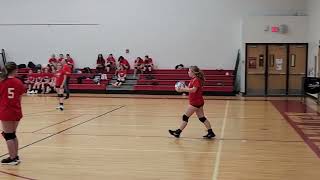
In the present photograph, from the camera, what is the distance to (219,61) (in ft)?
83.8

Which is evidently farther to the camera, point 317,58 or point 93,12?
point 93,12

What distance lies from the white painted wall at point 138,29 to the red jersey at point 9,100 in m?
18.6

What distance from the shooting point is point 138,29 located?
26.1 metres

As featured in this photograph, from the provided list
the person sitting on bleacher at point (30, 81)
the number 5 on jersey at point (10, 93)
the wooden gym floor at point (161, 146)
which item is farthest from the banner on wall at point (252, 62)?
the number 5 on jersey at point (10, 93)

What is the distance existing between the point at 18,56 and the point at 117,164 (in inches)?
839

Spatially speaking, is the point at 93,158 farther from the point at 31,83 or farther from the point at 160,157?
the point at 31,83

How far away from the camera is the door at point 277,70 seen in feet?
79.7

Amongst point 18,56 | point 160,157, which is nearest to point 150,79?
point 18,56

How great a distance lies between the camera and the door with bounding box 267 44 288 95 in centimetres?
2430

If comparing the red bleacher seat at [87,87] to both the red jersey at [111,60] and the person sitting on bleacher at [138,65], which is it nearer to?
the red jersey at [111,60]

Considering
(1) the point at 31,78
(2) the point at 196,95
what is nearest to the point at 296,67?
(1) the point at 31,78

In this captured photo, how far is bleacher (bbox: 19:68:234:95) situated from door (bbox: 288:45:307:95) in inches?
123

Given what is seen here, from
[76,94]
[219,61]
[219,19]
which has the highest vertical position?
[219,19]

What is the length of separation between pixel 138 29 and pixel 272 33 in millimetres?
7468
